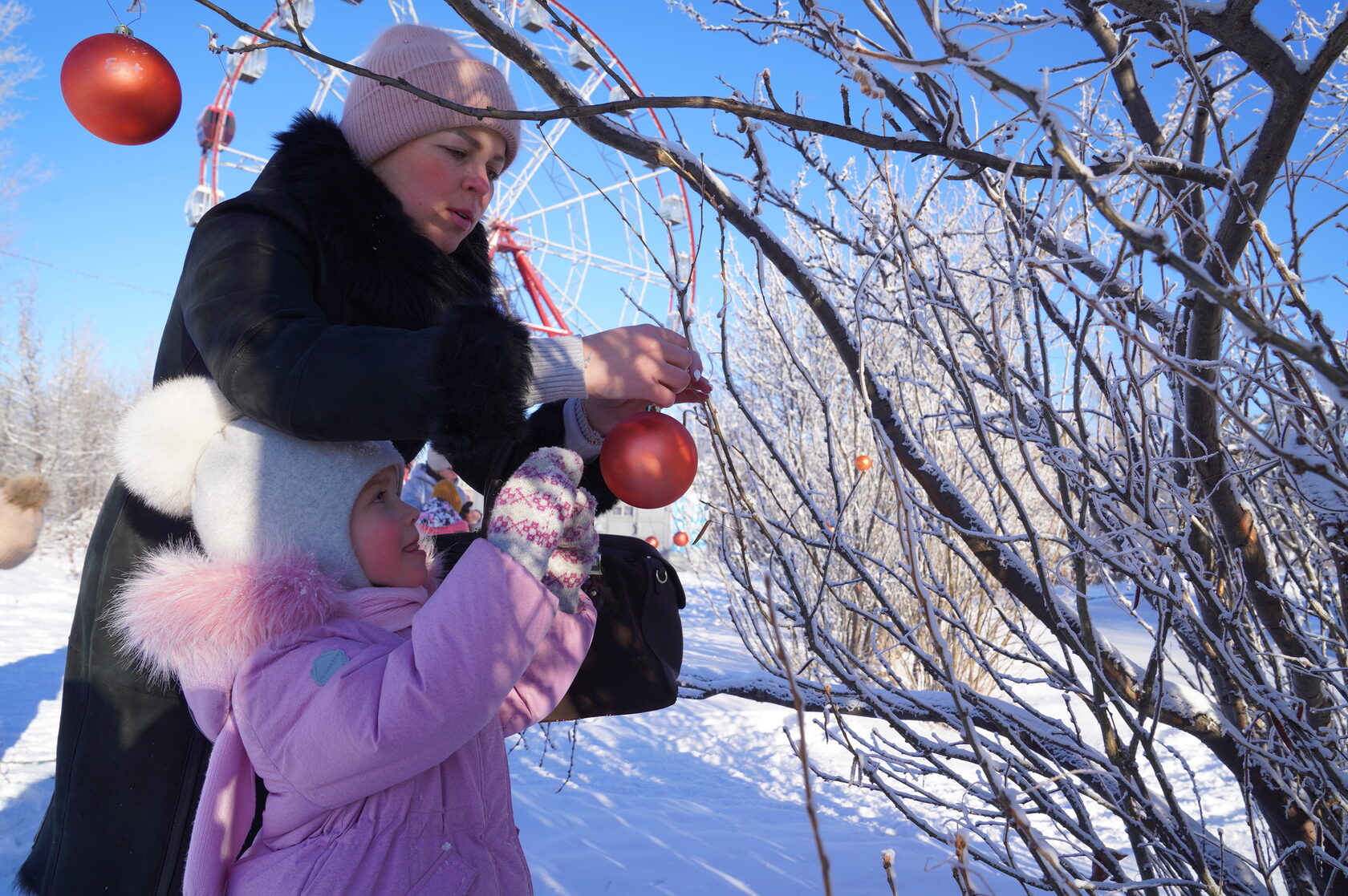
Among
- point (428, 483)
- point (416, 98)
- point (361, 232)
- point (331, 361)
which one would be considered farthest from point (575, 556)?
point (428, 483)

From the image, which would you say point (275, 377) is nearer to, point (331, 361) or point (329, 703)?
point (331, 361)

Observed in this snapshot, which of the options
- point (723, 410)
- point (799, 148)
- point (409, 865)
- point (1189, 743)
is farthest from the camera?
point (723, 410)

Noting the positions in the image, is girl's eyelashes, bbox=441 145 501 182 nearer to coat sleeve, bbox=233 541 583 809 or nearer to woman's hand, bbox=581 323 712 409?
woman's hand, bbox=581 323 712 409

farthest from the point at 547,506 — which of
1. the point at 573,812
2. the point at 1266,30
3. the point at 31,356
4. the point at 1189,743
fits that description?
the point at 31,356

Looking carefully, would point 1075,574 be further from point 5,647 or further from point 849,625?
point 5,647

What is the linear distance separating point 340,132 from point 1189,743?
18.9ft

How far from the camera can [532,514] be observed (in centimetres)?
107

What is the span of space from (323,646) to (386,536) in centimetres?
18

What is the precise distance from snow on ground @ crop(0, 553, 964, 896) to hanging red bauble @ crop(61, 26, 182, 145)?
198 centimetres

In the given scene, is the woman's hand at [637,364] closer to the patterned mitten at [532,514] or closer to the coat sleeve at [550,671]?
the patterned mitten at [532,514]

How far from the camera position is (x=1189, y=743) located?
205 inches

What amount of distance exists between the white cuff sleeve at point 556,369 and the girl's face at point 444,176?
16.6 inches

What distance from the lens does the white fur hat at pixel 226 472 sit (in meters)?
1.11

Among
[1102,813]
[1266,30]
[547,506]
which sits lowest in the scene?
[1102,813]
